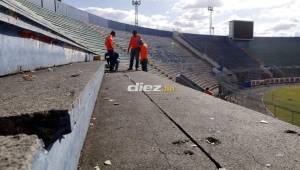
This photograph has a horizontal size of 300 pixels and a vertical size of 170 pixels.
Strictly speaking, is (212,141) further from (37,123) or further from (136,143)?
(37,123)

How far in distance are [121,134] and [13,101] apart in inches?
57.2

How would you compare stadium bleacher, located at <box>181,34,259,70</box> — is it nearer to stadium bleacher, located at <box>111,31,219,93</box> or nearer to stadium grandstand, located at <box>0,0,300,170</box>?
stadium bleacher, located at <box>111,31,219,93</box>

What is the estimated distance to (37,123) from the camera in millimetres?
1909

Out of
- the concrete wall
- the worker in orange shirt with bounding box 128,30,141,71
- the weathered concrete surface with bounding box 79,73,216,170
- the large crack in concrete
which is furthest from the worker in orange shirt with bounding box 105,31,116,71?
the large crack in concrete

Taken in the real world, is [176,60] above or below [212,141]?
above

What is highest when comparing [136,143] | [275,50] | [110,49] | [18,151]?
[275,50]

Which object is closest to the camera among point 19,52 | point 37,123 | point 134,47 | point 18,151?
point 18,151

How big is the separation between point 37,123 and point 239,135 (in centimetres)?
234

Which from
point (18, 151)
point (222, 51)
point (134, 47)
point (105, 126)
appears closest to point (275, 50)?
point (222, 51)

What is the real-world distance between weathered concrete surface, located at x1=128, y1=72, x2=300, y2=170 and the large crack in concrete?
135 cm

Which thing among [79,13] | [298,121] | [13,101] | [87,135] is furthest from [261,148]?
[79,13]

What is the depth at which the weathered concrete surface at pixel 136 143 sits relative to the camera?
290cm

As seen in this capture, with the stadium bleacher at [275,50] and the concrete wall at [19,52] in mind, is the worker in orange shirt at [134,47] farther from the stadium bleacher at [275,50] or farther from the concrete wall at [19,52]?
the stadium bleacher at [275,50]

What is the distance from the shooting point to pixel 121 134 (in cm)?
384
